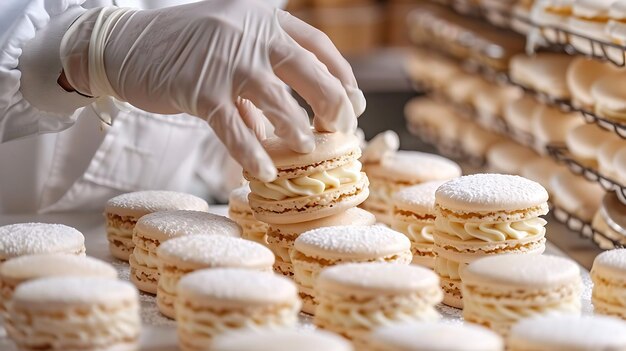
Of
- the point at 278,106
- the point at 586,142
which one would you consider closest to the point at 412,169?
the point at 586,142

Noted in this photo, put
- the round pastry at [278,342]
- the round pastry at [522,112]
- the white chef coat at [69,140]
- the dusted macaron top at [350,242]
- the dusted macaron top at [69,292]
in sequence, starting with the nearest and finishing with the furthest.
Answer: the round pastry at [278,342] < the dusted macaron top at [69,292] < the dusted macaron top at [350,242] < the white chef coat at [69,140] < the round pastry at [522,112]

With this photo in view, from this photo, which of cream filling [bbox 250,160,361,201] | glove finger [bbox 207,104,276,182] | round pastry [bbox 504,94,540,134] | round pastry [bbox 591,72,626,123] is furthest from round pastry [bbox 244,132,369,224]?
round pastry [bbox 504,94,540,134]

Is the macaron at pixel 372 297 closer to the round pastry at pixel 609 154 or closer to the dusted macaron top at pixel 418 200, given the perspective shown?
the dusted macaron top at pixel 418 200

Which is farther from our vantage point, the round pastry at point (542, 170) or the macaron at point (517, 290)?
the round pastry at point (542, 170)

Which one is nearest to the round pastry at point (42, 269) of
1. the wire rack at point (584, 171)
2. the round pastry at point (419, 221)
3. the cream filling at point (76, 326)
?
the cream filling at point (76, 326)

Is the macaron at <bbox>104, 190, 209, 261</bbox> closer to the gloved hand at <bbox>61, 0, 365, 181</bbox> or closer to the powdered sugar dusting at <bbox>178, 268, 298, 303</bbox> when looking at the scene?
the gloved hand at <bbox>61, 0, 365, 181</bbox>
